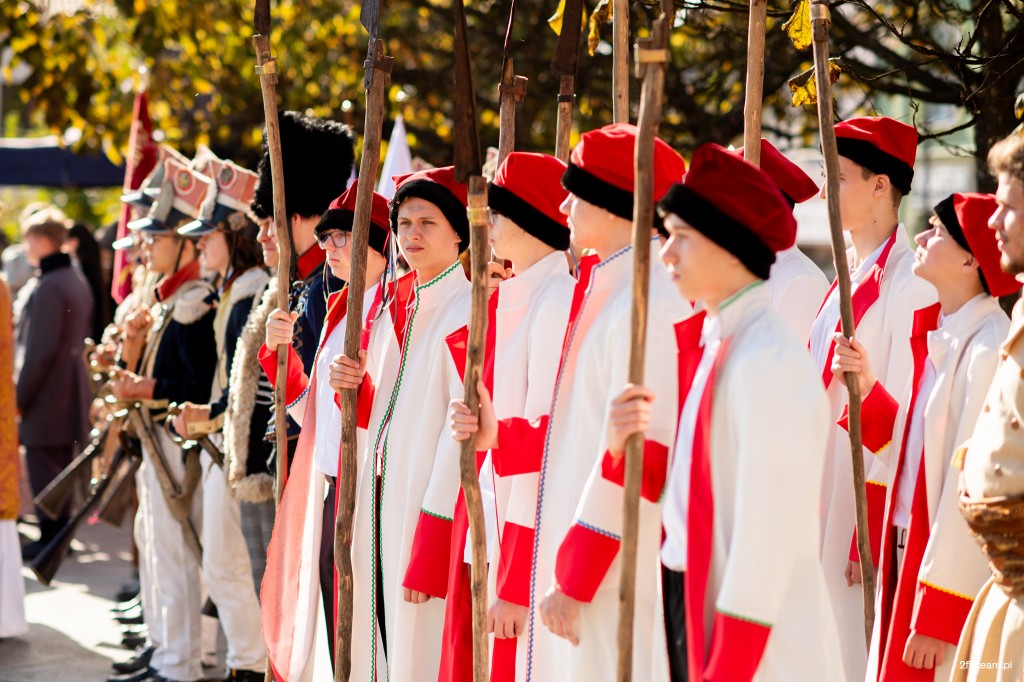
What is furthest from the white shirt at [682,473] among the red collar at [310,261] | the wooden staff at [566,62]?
the red collar at [310,261]

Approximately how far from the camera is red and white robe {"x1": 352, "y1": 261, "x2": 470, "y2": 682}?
3.98 meters

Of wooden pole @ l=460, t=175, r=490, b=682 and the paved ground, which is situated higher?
wooden pole @ l=460, t=175, r=490, b=682

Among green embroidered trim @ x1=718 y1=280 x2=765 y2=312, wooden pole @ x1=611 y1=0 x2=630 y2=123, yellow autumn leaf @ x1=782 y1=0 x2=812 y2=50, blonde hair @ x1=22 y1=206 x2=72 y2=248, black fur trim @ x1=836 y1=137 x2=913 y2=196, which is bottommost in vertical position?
green embroidered trim @ x1=718 y1=280 x2=765 y2=312

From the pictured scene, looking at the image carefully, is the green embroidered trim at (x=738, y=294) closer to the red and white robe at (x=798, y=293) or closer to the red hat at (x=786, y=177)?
the red and white robe at (x=798, y=293)

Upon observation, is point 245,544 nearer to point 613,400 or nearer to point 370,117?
point 370,117

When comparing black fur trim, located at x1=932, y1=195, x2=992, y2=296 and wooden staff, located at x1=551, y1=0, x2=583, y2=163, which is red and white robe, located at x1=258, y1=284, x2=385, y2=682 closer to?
wooden staff, located at x1=551, y1=0, x2=583, y2=163

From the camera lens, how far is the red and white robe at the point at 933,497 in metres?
3.37

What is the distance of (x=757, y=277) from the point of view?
2.83 m

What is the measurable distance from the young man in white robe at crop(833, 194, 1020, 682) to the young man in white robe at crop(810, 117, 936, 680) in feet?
0.63

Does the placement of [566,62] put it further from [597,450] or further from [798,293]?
[597,450]

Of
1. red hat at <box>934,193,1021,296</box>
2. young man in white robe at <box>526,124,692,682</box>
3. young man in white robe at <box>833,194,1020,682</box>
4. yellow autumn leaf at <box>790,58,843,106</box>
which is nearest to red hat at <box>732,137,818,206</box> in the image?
yellow autumn leaf at <box>790,58,843,106</box>

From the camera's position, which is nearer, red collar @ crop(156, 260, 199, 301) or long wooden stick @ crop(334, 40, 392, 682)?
long wooden stick @ crop(334, 40, 392, 682)

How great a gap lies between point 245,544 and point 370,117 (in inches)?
100

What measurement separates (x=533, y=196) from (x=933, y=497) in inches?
54.4
